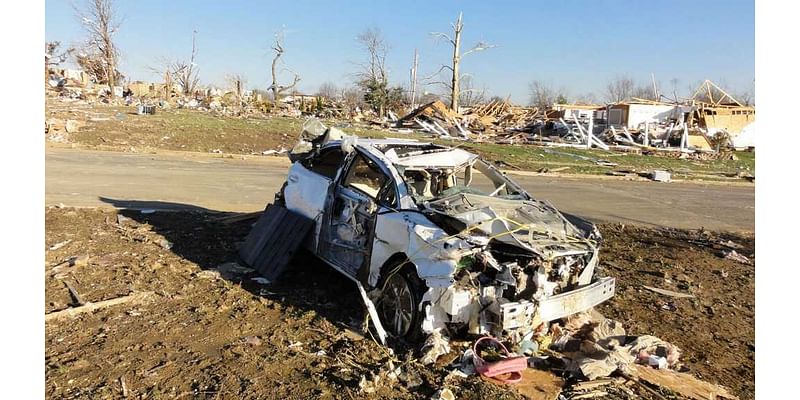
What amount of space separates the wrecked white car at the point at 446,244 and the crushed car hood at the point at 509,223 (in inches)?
0.4

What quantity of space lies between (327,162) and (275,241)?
1.16 m

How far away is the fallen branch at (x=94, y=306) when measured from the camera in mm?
5105

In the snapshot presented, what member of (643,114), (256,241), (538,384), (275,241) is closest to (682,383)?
(538,384)

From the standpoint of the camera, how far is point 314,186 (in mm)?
6688

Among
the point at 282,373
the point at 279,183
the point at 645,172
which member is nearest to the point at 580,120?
the point at 645,172

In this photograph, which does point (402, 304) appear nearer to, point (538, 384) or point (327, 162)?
point (538, 384)

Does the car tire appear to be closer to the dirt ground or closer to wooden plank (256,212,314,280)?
the dirt ground

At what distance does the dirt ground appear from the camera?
411cm

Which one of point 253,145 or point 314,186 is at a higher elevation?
point 253,145

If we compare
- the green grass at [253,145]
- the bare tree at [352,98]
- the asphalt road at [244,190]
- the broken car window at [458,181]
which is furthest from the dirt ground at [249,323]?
the bare tree at [352,98]

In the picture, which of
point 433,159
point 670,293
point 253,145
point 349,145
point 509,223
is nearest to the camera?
point 509,223

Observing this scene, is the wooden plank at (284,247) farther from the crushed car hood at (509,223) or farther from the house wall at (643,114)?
the house wall at (643,114)

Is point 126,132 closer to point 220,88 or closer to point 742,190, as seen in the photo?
point 742,190

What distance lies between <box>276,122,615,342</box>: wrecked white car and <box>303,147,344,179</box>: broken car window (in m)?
0.26
